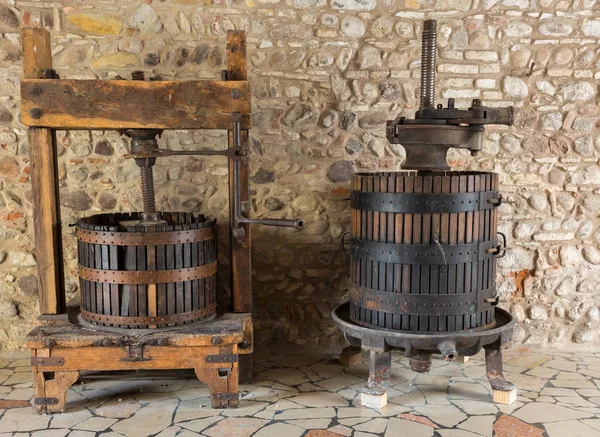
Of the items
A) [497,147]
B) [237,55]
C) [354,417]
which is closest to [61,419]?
[354,417]

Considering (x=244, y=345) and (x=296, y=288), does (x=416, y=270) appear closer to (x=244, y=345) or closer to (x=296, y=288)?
(x=244, y=345)

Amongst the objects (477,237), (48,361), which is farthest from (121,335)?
(477,237)

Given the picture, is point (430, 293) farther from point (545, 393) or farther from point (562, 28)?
point (562, 28)

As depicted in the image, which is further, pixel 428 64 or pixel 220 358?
pixel 428 64

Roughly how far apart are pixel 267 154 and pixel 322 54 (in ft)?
2.78

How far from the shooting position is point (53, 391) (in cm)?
364

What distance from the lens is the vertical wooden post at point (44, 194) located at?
365cm

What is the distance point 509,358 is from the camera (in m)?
4.65

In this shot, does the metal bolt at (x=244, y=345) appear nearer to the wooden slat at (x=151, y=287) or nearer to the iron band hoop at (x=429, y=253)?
the wooden slat at (x=151, y=287)

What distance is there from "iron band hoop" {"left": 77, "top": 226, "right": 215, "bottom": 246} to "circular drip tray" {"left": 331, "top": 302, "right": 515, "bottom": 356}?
1139 millimetres

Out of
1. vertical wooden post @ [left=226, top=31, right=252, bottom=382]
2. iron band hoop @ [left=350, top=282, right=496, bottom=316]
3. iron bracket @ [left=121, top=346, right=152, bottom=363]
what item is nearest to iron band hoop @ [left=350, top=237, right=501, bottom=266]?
iron band hoop @ [left=350, top=282, right=496, bottom=316]

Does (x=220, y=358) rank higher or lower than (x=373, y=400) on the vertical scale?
higher

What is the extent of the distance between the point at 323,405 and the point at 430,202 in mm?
Result: 1404

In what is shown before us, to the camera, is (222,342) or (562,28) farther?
(562,28)
